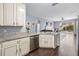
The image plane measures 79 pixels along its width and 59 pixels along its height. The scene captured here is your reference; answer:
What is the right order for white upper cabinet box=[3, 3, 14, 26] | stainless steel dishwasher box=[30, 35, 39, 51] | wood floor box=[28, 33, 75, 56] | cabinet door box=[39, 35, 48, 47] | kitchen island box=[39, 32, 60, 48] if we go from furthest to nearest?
kitchen island box=[39, 32, 60, 48]
cabinet door box=[39, 35, 48, 47]
stainless steel dishwasher box=[30, 35, 39, 51]
wood floor box=[28, 33, 75, 56]
white upper cabinet box=[3, 3, 14, 26]

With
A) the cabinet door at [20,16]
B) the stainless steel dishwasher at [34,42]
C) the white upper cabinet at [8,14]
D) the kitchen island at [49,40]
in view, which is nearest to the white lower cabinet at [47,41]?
the kitchen island at [49,40]

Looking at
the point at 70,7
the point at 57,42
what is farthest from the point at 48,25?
the point at 57,42

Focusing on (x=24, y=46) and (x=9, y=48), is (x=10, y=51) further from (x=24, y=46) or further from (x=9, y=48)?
(x=24, y=46)

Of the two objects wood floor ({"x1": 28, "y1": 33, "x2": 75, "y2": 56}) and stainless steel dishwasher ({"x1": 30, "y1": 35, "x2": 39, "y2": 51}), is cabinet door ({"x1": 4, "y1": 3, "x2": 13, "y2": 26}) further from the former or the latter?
wood floor ({"x1": 28, "y1": 33, "x2": 75, "y2": 56})

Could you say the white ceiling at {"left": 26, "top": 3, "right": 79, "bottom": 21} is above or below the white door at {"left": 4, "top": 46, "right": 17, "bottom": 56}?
above

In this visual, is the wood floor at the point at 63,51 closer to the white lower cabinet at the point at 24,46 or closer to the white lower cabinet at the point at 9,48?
the white lower cabinet at the point at 24,46

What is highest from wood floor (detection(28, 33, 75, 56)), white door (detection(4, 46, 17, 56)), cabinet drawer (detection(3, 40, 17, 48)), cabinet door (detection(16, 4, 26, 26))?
cabinet door (detection(16, 4, 26, 26))

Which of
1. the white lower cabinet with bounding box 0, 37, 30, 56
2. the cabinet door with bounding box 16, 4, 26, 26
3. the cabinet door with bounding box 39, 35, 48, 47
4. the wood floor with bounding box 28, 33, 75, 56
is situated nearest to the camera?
the white lower cabinet with bounding box 0, 37, 30, 56

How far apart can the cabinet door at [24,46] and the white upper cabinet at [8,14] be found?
1.79 feet

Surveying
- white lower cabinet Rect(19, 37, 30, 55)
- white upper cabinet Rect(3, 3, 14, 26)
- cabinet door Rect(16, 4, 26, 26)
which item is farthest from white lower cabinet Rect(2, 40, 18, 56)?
cabinet door Rect(16, 4, 26, 26)

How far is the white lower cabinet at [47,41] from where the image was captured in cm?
391

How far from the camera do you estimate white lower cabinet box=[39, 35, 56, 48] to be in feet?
12.8

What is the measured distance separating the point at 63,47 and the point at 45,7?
1.79 m

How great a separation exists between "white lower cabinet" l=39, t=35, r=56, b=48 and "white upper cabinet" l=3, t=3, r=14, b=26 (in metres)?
1.23
